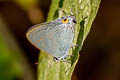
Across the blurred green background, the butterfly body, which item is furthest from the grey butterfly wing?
the blurred green background

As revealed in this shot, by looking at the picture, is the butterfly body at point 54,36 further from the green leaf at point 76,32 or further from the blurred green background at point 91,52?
the blurred green background at point 91,52

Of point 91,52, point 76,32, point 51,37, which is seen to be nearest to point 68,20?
point 76,32

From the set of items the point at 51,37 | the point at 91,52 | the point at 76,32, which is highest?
the point at 76,32

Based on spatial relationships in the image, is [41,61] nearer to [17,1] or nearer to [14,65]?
[14,65]

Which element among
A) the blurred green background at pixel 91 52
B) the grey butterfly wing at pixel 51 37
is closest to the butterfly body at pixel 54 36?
the grey butterfly wing at pixel 51 37

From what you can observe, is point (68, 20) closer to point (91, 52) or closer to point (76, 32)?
point (76, 32)

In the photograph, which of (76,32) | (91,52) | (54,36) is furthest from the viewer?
(91,52)

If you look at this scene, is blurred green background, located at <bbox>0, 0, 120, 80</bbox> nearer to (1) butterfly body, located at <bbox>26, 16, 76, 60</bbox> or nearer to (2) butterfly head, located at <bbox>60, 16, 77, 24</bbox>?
(1) butterfly body, located at <bbox>26, 16, 76, 60</bbox>
